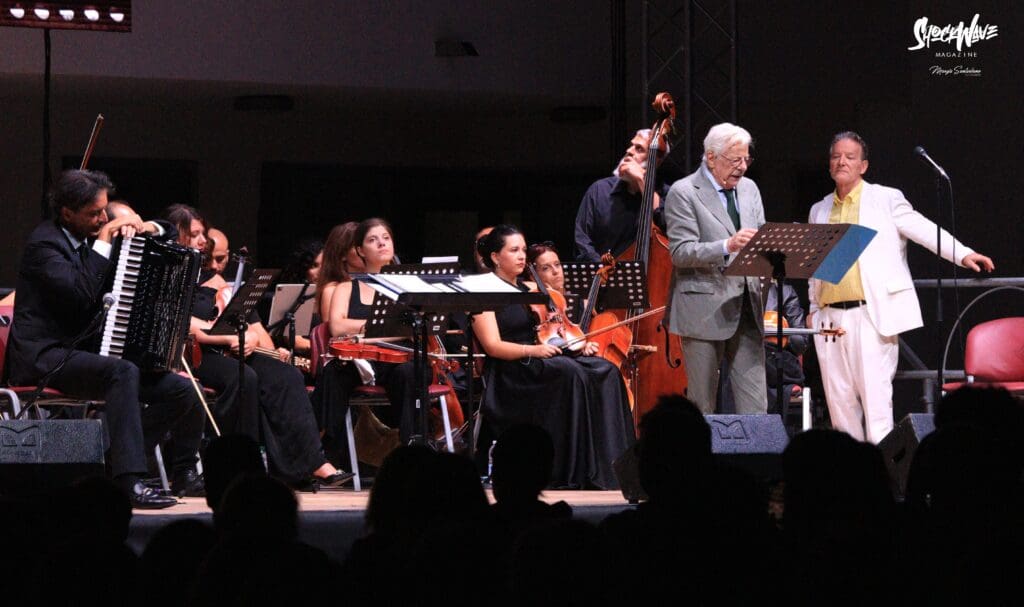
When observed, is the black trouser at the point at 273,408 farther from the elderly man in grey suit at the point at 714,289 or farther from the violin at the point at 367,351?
the elderly man in grey suit at the point at 714,289

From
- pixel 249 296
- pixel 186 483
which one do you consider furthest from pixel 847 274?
pixel 186 483

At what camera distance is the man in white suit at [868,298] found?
6172 mm

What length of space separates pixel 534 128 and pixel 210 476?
28.8 feet

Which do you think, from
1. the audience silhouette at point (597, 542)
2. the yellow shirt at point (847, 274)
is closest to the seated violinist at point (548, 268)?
the yellow shirt at point (847, 274)

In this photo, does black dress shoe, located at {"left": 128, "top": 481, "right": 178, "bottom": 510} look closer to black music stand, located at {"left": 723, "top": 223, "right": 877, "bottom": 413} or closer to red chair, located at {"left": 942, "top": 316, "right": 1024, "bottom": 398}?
black music stand, located at {"left": 723, "top": 223, "right": 877, "bottom": 413}

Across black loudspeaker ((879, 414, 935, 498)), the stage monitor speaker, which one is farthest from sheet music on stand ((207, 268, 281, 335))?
black loudspeaker ((879, 414, 935, 498))

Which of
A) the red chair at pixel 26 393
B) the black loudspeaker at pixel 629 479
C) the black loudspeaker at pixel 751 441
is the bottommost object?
the black loudspeaker at pixel 629 479

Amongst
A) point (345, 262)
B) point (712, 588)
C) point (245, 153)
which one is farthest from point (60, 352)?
point (245, 153)

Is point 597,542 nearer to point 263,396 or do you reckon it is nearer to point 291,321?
point 263,396

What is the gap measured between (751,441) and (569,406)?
4.80 feet

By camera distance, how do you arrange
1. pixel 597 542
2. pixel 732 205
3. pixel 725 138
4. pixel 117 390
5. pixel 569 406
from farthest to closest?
1. pixel 569 406
2. pixel 732 205
3. pixel 725 138
4. pixel 117 390
5. pixel 597 542

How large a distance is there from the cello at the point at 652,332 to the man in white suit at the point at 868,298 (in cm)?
72

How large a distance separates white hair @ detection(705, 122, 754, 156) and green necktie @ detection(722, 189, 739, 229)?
19cm

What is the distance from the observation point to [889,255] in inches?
247
